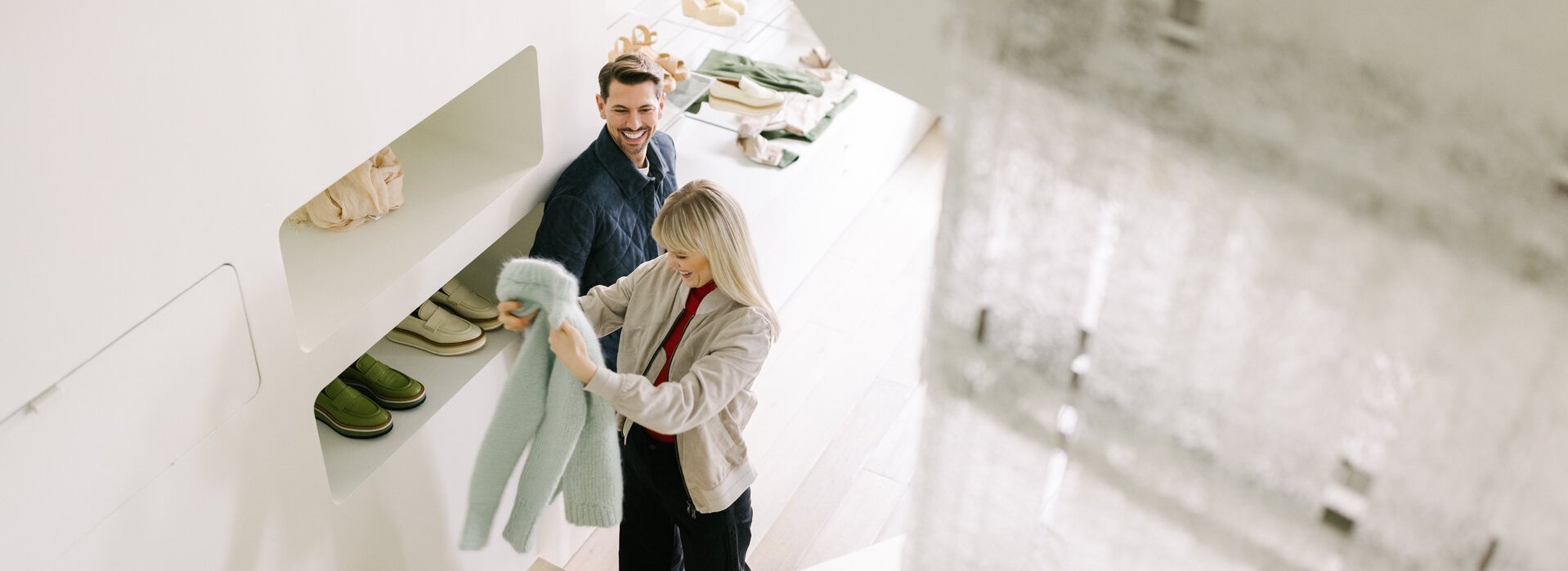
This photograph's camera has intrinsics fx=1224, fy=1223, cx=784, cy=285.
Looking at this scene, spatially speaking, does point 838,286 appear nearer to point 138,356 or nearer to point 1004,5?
point 138,356

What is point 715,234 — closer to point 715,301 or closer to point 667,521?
point 715,301

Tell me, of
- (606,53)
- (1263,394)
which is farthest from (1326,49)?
(606,53)

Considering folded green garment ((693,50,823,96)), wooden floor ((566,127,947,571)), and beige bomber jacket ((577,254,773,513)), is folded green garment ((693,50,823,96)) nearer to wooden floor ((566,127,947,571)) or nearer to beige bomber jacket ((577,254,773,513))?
wooden floor ((566,127,947,571))

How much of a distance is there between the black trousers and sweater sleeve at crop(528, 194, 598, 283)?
403 millimetres

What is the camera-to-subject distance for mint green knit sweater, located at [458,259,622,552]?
2.22 m

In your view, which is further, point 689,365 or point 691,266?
point 689,365

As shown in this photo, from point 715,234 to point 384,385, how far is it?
86 cm

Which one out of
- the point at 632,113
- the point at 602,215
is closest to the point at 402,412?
the point at 602,215

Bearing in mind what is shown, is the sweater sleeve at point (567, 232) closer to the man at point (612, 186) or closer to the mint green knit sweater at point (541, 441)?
the man at point (612, 186)

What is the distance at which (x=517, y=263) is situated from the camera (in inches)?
84.8

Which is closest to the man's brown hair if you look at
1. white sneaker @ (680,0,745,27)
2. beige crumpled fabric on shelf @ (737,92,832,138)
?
white sneaker @ (680,0,745,27)

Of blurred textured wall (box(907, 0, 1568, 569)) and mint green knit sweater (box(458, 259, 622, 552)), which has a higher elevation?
blurred textured wall (box(907, 0, 1568, 569))

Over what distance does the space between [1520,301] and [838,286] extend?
3475 millimetres

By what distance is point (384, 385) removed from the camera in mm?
2580
